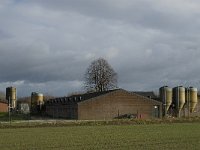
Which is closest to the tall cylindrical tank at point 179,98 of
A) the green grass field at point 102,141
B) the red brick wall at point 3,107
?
the red brick wall at point 3,107

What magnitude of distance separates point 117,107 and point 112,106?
112cm

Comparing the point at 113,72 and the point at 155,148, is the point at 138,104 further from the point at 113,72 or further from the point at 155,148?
Result: the point at 155,148

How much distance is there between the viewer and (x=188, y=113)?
103m

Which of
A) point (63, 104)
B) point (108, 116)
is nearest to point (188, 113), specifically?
point (108, 116)

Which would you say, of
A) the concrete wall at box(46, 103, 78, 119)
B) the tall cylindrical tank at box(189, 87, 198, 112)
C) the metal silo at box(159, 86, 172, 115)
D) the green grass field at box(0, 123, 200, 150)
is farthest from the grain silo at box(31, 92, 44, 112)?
the green grass field at box(0, 123, 200, 150)

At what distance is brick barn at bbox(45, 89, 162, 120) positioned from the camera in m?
93.6

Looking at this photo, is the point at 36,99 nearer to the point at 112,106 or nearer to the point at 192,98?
the point at 112,106

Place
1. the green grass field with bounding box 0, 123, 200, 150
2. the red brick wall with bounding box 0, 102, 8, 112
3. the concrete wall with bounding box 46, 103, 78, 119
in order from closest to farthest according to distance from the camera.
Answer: the green grass field with bounding box 0, 123, 200, 150, the concrete wall with bounding box 46, 103, 78, 119, the red brick wall with bounding box 0, 102, 8, 112

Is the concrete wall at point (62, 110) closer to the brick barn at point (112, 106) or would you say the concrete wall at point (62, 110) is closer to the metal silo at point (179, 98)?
the brick barn at point (112, 106)

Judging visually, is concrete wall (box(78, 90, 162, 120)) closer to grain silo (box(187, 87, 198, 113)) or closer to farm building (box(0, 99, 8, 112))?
grain silo (box(187, 87, 198, 113))

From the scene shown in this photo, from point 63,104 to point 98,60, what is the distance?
21.9m

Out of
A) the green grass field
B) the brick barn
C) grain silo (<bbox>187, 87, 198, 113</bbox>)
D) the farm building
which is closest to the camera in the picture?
the green grass field

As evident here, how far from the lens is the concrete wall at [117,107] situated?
93.6 m

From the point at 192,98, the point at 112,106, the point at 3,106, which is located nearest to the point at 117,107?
the point at 112,106
